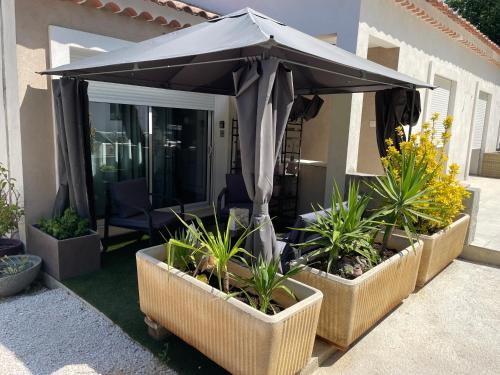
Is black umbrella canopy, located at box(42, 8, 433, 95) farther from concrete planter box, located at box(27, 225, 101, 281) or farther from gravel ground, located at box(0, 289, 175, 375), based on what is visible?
gravel ground, located at box(0, 289, 175, 375)

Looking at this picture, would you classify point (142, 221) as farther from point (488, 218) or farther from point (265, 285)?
point (488, 218)

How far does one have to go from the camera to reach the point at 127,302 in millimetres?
3844

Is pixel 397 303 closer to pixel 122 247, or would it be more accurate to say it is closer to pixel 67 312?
pixel 67 312

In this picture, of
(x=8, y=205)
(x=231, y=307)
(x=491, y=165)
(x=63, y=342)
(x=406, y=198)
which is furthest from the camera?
(x=491, y=165)

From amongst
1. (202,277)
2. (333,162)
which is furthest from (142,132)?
(202,277)

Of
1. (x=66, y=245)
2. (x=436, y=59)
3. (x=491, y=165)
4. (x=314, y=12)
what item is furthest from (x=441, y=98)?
(x=66, y=245)

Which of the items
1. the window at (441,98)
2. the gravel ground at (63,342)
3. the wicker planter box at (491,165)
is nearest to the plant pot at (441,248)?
the gravel ground at (63,342)

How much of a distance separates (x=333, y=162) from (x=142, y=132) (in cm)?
314

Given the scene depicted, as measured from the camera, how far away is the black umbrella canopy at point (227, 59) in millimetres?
2712

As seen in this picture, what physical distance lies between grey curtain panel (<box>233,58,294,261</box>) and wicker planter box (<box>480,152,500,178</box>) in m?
12.8

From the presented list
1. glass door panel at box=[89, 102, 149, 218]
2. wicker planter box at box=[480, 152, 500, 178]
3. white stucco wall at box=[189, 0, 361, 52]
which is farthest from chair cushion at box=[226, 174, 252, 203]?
wicker planter box at box=[480, 152, 500, 178]

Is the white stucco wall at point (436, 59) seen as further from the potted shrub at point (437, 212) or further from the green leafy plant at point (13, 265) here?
the green leafy plant at point (13, 265)

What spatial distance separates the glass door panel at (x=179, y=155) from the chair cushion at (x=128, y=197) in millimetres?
662

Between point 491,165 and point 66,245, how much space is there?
538 inches
